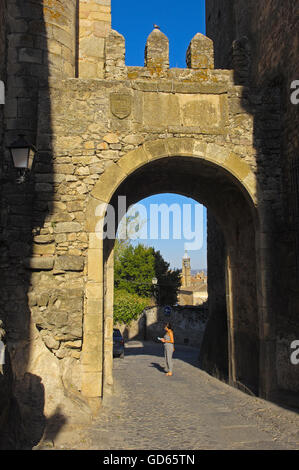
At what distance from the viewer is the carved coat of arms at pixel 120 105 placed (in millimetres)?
6176

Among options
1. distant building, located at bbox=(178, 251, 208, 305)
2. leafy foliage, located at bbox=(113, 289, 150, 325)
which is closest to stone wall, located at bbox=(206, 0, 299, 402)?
leafy foliage, located at bbox=(113, 289, 150, 325)

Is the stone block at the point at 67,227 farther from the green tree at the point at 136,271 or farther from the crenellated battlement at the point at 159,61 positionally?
the green tree at the point at 136,271

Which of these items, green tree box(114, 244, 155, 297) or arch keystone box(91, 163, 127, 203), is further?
green tree box(114, 244, 155, 297)

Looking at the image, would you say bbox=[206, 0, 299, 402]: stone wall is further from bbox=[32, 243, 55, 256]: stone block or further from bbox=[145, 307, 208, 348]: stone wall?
bbox=[145, 307, 208, 348]: stone wall

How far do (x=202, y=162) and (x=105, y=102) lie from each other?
68.5 inches

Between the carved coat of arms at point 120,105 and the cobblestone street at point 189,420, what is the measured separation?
4252mm

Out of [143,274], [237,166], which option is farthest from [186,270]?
Answer: [237,166]

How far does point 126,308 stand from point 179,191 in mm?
16437

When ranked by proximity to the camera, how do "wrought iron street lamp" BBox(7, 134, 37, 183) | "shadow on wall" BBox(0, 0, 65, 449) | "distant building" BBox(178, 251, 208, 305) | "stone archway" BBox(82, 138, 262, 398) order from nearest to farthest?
"wrought iron street lamp" BBox(7, 134, 37, 183), "shadow on wall" BBox(0, 0, 65, 449), "stone archway" BBox(82, 138, 262, 398), "distant building" BBox(178, 251, 208, 305)

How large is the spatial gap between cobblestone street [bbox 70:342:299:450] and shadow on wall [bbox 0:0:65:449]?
84 centimetres

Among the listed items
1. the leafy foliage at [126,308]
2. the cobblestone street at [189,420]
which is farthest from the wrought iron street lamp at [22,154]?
the leafy foliage at [126,308]

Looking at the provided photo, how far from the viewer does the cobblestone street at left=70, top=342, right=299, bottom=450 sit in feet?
14.4

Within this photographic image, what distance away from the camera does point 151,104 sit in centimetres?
632
